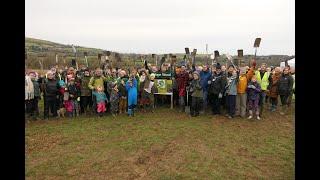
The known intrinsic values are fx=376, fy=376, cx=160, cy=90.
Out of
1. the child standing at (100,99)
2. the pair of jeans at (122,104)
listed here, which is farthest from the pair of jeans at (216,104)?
the child standing at (100,99)

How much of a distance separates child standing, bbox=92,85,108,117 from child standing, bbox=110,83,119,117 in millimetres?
276

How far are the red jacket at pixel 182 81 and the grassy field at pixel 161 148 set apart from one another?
1139mm

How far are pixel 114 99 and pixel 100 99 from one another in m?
0.54

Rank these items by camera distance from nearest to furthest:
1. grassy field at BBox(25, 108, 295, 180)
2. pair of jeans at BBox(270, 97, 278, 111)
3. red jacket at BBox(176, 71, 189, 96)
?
grassy field at BBox(25, 108, 295, 180)
red jacket at BBox(176, 71, 189, 96)
pair of jeans at BBox(270, 97, 278, 111)

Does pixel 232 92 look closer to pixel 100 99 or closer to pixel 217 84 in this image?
pixel 217 84

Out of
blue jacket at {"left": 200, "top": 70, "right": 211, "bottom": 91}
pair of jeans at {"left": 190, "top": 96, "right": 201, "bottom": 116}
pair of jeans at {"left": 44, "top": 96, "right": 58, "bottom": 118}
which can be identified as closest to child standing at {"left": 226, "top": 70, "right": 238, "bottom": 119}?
blue jacket at {"left": 200, "top": 70, "right": 211, "bottom": 91}

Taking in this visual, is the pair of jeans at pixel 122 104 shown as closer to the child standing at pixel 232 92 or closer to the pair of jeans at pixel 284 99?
the child standing at pixel 232 92

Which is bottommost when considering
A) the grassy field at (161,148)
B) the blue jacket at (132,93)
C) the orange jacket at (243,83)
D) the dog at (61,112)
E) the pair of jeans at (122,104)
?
the grassy field at (161,148)

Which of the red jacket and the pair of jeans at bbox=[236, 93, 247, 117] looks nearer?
the pair of jeans at bbox=[236, 93, 247, 117]

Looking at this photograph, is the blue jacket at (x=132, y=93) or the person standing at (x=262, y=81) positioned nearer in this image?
the person standing at (x=262, y=81)

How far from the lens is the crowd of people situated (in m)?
13.9

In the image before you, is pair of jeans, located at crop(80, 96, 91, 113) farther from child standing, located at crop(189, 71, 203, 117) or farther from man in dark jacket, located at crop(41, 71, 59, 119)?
child standing, located at crop(189, 71, 203, 117)

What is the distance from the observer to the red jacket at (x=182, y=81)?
1500cm
